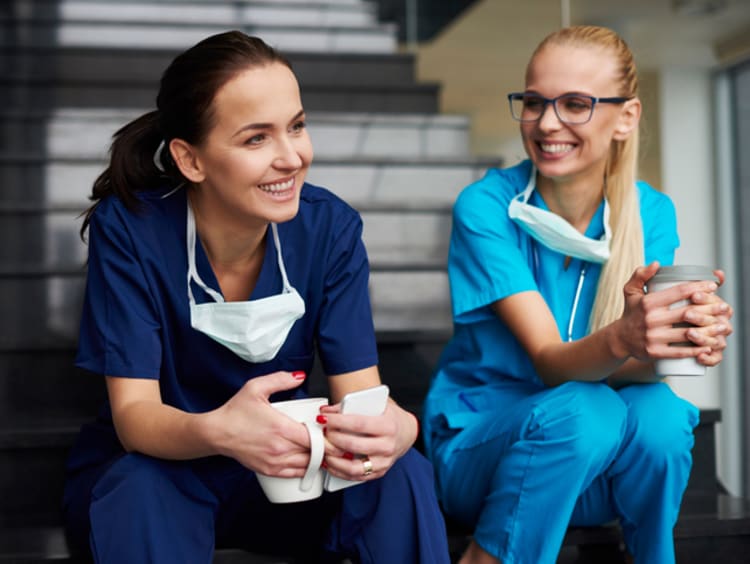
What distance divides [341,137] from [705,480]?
1500mm

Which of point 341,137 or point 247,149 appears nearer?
point 247,149

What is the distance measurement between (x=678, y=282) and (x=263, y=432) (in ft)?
1.81

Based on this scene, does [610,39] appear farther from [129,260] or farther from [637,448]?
[129,260]

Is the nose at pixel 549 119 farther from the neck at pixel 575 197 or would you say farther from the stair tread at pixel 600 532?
the stair tread at pixel 600 532

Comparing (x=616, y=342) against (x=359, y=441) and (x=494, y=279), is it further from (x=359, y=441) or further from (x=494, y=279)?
(x=359, y=441)

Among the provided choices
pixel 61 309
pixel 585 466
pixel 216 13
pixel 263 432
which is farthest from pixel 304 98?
pixel 263 432

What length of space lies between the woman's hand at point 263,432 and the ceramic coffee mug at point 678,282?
0.47m

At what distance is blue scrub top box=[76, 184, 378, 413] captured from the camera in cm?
129

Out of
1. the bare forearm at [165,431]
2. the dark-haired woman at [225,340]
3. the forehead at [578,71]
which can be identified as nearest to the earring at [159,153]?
the dark-haired woman at [225,340]

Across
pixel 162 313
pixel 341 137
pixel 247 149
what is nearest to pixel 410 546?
pixel 162 313

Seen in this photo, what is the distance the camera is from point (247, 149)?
1.25 m

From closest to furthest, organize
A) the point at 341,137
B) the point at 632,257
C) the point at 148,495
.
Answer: the point at 148,495 < the point at 632,257 < the point at 341,137

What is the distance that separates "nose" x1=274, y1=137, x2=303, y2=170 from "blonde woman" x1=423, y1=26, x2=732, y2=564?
0.42 meters

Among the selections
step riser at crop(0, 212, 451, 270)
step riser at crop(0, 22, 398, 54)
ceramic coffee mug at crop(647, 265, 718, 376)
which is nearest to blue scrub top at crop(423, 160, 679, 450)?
ceramic coffee mug at crop(647, 265, 718, 376)
